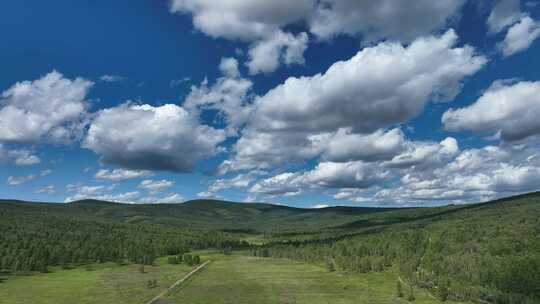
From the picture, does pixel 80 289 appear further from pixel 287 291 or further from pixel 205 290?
pixel 287 291

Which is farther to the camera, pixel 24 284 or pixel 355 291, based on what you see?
pixel 24 284

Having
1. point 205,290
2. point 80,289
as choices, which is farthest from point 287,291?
point 80,289

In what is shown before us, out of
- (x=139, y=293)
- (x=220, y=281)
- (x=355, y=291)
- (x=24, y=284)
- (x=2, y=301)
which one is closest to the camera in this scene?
(x=2, y=301)

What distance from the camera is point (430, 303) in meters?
142

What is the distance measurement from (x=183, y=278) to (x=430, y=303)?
9922 centimetres

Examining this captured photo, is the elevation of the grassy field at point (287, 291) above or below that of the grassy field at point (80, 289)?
below

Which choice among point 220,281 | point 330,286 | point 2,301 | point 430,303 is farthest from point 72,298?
point 430,303

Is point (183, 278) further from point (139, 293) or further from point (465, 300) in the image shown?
point (465, 300)

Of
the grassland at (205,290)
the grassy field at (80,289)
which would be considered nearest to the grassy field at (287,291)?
the grassland at (205,290)

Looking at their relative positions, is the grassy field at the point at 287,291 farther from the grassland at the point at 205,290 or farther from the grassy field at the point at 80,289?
the grassy field at the point at 80,289

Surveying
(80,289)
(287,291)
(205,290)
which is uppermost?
(80,289)

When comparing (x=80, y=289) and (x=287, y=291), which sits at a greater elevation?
(x=80, y=289)

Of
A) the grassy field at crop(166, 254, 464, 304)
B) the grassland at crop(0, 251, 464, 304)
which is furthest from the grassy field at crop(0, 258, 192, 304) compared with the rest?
the grassy field at crop(166, 254, 464, 304)

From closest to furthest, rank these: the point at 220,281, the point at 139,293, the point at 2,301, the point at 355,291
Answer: the point at 2,301
the point at 139,293
the point at 355,291
the point at 220,281
